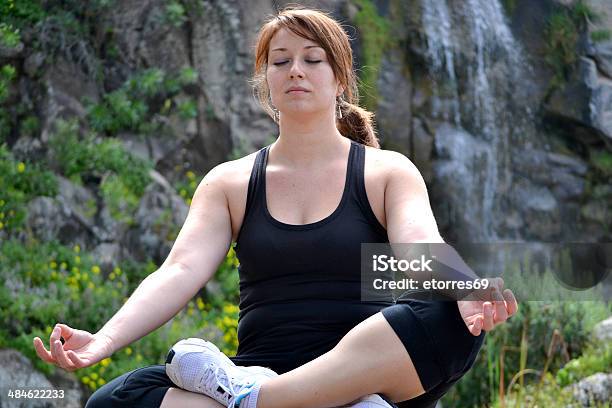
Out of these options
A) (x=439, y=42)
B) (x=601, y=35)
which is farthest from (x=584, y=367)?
(x=601, y=35)

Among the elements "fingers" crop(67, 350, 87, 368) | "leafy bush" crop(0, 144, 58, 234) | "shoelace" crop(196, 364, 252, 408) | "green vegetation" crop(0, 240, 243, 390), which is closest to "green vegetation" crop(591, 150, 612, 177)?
"green vegetation" crop(0, 240, 243, 390)

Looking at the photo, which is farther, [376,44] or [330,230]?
[376,44]

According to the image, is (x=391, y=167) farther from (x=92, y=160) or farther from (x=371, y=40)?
(x=371, y=40)

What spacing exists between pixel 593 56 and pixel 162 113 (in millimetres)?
3556

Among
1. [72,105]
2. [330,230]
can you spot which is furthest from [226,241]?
[72,105]

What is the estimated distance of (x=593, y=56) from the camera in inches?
314

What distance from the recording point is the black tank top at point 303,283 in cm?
227

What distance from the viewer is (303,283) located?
7.59ft

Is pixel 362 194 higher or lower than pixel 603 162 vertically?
higher

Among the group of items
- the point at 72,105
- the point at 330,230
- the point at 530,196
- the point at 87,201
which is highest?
the point at 330,230

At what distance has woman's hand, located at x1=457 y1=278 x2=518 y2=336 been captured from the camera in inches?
77.2

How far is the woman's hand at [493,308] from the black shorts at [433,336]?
45mm

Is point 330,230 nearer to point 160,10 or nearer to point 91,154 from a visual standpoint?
point 91,154

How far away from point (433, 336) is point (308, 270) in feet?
1.27
